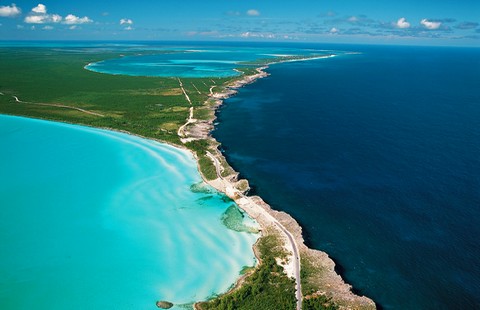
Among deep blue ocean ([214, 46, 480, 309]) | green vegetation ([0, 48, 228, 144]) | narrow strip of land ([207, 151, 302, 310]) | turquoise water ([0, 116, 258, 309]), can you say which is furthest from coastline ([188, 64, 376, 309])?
green vegetation ([0, 48, 228, 144])

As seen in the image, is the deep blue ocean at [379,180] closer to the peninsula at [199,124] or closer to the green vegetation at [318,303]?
the peninsula at [199,124]

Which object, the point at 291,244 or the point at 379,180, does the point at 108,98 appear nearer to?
the point at 379,180

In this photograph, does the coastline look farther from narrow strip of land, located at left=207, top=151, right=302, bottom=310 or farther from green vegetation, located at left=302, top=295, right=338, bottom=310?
green vegetation, located at left=302, top=295, right=338, bottom=310

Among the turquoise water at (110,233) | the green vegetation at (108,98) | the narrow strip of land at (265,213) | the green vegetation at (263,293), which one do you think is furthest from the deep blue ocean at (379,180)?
the green vegetation at (108,98)

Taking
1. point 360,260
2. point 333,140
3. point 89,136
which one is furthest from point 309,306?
point 89,136

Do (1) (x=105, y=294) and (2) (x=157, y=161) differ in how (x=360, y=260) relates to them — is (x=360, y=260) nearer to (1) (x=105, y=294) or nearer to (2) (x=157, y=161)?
(1) (x=105, y=294)

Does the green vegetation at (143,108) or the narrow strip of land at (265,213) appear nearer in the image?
the green vegetation at (143,108)

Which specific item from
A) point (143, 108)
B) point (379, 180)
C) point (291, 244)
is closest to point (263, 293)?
point (291, 244)
